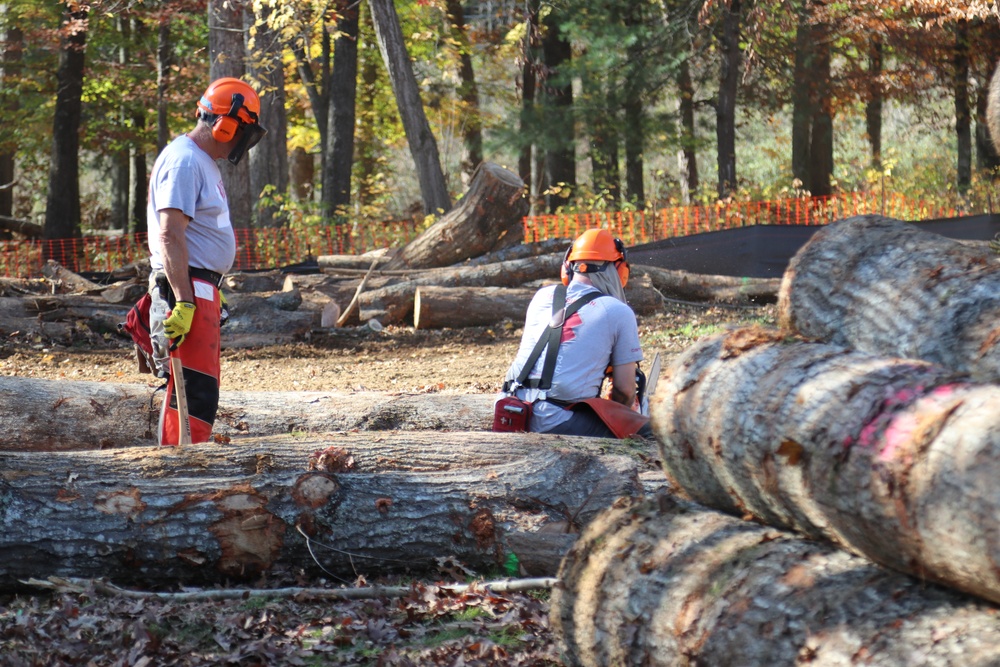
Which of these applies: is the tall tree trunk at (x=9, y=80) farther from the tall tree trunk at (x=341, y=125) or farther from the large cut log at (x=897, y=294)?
the large cut log at (x=897, y=294)

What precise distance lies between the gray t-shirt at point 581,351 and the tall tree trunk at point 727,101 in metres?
16.7

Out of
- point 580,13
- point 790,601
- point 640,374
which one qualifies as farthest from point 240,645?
point 580,13

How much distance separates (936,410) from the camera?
2312 millimetres

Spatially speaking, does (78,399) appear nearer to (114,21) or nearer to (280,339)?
(280,339)

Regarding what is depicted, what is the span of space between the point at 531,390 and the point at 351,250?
15.4 meters

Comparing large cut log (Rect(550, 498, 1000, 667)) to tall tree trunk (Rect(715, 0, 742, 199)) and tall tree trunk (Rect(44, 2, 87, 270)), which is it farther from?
tall tree trunk (Rect(44, 2, 87, 270))

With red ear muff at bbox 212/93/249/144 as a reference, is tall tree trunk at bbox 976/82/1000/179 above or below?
above

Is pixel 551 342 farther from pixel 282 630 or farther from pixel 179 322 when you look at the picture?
pixel 282 630

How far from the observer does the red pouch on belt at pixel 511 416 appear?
5.29 m

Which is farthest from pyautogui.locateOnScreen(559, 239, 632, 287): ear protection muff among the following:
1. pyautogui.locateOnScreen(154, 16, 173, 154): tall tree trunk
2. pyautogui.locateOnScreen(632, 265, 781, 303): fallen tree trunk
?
pyautogui.locateOnScreen(154, 16, 173, 154): tall tree trunk

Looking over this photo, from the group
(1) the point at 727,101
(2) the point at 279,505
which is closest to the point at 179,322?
(2) the point at 279,505

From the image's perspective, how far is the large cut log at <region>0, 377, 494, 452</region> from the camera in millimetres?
5590

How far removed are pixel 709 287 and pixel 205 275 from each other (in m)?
9.08

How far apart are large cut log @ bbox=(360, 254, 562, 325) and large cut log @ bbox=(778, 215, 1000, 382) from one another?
901 cm
